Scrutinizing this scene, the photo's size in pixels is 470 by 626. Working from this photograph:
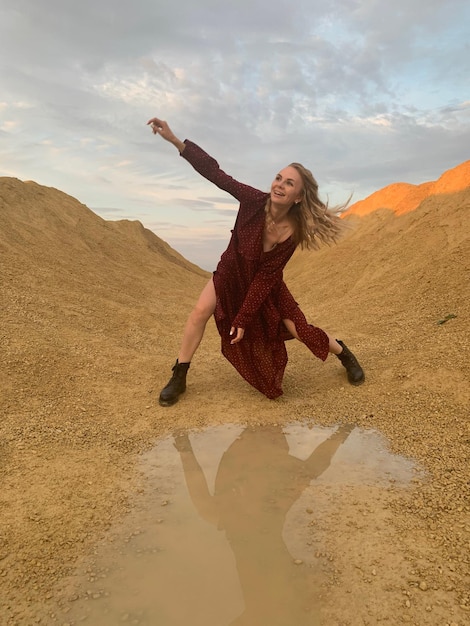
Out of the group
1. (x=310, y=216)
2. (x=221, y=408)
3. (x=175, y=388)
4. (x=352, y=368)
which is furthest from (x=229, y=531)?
(x=310, y=216)

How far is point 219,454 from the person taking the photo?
2736 millimetres

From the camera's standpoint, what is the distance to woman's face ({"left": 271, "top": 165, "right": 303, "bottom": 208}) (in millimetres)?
3301

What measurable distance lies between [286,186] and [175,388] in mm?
1668

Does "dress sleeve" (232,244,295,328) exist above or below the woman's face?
below

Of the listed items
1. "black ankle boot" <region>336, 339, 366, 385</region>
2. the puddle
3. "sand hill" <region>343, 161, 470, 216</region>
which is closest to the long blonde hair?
"black ankle boot" <region>336, 339, 366, 385</region>

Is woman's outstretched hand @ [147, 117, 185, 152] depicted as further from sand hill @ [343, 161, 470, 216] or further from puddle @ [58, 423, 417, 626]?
sand hill @ [343, 161, 470, 216]

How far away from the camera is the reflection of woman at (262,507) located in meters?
1.59

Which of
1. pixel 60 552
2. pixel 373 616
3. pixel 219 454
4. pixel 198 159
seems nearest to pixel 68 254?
pixel 198 159

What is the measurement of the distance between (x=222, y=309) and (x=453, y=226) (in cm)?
576

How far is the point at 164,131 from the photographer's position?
348cm

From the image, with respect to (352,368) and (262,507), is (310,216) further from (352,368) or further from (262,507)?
(262,507)

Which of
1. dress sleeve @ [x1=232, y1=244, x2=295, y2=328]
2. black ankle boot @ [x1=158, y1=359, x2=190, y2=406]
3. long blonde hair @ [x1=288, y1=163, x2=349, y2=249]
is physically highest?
long blonde hair @ [x1=288, y1=163, x2=349, y2=249]

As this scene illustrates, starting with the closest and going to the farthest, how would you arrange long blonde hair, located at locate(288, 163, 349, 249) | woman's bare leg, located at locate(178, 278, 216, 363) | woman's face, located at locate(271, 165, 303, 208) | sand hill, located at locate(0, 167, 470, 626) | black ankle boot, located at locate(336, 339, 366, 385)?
1. sand hill, located at locate(0, 167, 470, 626)
2. woman's face, located at locate(271, 165, 303, 208)
3. long blonde hair, located at locate(288, 163, 349, 249)
4. woman's bare leg, located at locate(178, 278, 216, 363)
5. black ankle boot, located at locate(336, 339, 366, 385)

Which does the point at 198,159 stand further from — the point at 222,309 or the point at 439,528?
the point at 439,528
